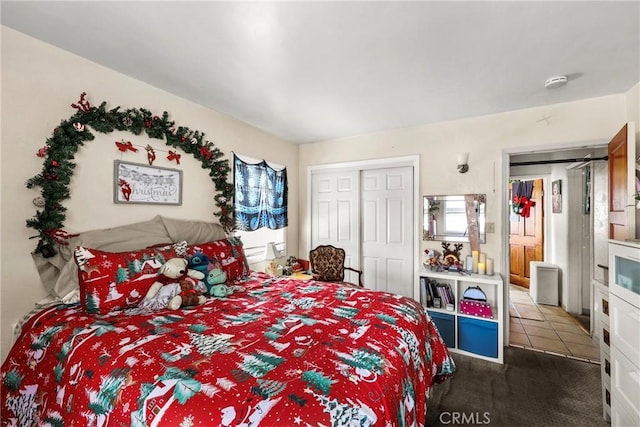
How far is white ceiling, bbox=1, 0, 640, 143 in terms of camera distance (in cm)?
156

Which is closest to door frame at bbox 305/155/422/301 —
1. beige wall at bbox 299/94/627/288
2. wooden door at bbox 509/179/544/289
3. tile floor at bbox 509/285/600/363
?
beige wall at bbox 299/94/627/288

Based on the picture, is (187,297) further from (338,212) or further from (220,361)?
(338,212)

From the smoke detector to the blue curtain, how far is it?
301 centimetres

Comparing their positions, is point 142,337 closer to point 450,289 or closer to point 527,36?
point 527,36

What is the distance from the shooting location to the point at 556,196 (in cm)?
471

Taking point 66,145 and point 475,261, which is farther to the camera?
point 475,261

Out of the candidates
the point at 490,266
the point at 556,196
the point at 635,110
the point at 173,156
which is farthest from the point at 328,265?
the point at 556,196

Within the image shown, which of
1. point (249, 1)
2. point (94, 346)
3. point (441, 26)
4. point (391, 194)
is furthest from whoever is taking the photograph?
point (391, 194)

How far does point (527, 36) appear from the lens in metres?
1.76

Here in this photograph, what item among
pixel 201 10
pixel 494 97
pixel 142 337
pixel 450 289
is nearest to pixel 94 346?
pixel 142 337

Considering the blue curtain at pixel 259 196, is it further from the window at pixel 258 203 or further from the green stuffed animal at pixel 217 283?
the green stuffed animal at pixel 217 283

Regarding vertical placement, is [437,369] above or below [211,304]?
below

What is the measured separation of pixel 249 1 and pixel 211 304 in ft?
6.13

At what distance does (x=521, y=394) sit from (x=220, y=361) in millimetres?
2473
